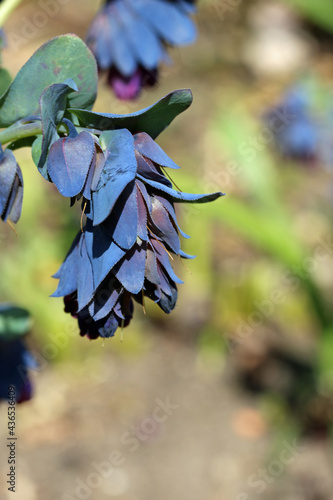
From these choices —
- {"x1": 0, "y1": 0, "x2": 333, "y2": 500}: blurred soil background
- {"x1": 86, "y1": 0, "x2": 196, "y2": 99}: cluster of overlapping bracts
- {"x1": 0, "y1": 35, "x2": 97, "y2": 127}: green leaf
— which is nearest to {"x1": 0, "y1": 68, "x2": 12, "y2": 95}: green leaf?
{"x1": 0, "y1": 35, "x2": 97, "y2": 127}: green leaf

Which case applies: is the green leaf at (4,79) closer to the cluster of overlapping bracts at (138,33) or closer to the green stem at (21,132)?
the green stem at (21,132)

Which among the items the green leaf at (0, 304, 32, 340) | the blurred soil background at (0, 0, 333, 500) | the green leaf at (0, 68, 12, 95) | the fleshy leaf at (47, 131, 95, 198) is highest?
the fleshy leaf at (47, 131, 95, 198)

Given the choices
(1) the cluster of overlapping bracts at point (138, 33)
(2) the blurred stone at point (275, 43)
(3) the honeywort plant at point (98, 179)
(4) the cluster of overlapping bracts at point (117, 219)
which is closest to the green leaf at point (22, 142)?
(3) the honeywort plant at point (98, 179)

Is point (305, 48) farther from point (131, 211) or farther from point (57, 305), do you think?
point (131, 211)

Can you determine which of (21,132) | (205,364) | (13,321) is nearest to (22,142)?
(21,132)

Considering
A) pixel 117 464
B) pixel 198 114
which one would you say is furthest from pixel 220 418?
pixel 198 114

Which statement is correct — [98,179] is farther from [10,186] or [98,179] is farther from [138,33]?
[138,33]

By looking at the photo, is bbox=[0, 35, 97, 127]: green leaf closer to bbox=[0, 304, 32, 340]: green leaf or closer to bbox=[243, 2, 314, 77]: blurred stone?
bbox=[0, 304, 32, 340]: green leaf
